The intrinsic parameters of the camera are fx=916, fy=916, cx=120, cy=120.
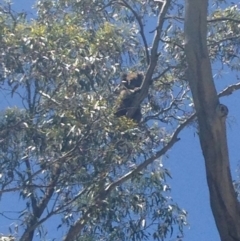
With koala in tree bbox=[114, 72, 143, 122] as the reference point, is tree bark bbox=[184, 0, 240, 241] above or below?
below

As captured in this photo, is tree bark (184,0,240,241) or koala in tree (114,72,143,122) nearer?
tree bark (184,0,240,241)

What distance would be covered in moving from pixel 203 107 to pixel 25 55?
181cm

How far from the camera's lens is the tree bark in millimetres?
7891

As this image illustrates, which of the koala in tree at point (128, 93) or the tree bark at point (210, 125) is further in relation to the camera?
the koala in tree at point (128, 93)

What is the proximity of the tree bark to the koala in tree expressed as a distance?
3.98ft

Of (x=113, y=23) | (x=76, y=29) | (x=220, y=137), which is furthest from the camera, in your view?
(x=113, y=23)

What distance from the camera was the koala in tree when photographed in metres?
9.47

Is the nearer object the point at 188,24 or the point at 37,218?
the point at 188,24

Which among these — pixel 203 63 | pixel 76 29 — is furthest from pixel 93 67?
pixel 203 63

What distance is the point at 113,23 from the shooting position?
10281mm

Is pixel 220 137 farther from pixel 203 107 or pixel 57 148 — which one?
pixel 57 148

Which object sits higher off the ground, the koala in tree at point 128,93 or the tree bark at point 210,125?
the koala in tree at point 128,93

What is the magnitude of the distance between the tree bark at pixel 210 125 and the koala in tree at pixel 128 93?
1.21 metres

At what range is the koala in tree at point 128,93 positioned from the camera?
373 inches
